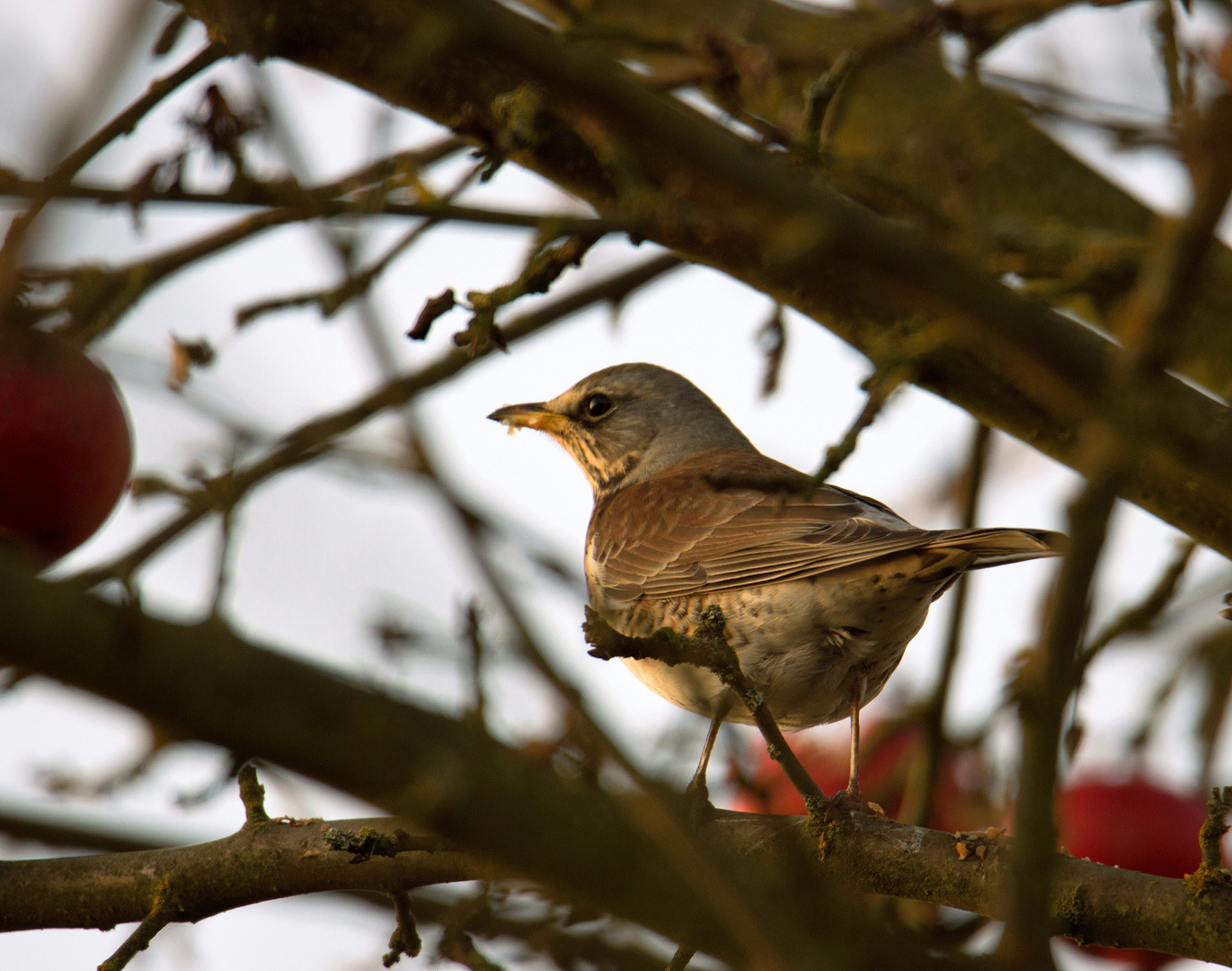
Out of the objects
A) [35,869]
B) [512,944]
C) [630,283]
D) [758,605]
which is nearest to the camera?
[35,869]

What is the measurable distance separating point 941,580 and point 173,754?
229 cm

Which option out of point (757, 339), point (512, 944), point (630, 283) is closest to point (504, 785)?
point (512, 944)

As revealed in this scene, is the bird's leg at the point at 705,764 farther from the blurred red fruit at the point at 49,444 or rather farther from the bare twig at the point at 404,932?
the blurred red fruit at the point at 49,444

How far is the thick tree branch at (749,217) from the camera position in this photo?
2020 mm

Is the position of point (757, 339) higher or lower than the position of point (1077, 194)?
lower

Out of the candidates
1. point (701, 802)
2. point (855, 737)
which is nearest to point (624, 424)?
point (855, 737)

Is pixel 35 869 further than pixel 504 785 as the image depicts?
Yes

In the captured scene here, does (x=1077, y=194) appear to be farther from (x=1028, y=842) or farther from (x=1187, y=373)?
(x=1028, y=842)

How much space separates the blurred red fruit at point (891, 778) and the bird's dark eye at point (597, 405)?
181 centimetres

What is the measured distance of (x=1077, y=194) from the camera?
512cm

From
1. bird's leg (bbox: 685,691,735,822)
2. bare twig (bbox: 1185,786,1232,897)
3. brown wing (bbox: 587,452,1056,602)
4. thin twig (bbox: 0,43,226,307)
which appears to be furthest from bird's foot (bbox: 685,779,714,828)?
thin twig (bbox: 0,43,226,307)

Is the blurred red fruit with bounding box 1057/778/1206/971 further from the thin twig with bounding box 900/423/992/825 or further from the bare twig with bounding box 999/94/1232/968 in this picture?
the bare twig with bounding box 999/94/1232/968

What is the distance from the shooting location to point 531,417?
6227 millimetres

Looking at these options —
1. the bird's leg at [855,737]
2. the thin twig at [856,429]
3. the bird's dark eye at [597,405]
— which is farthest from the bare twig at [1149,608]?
the bird's dark eye at [597,405]
